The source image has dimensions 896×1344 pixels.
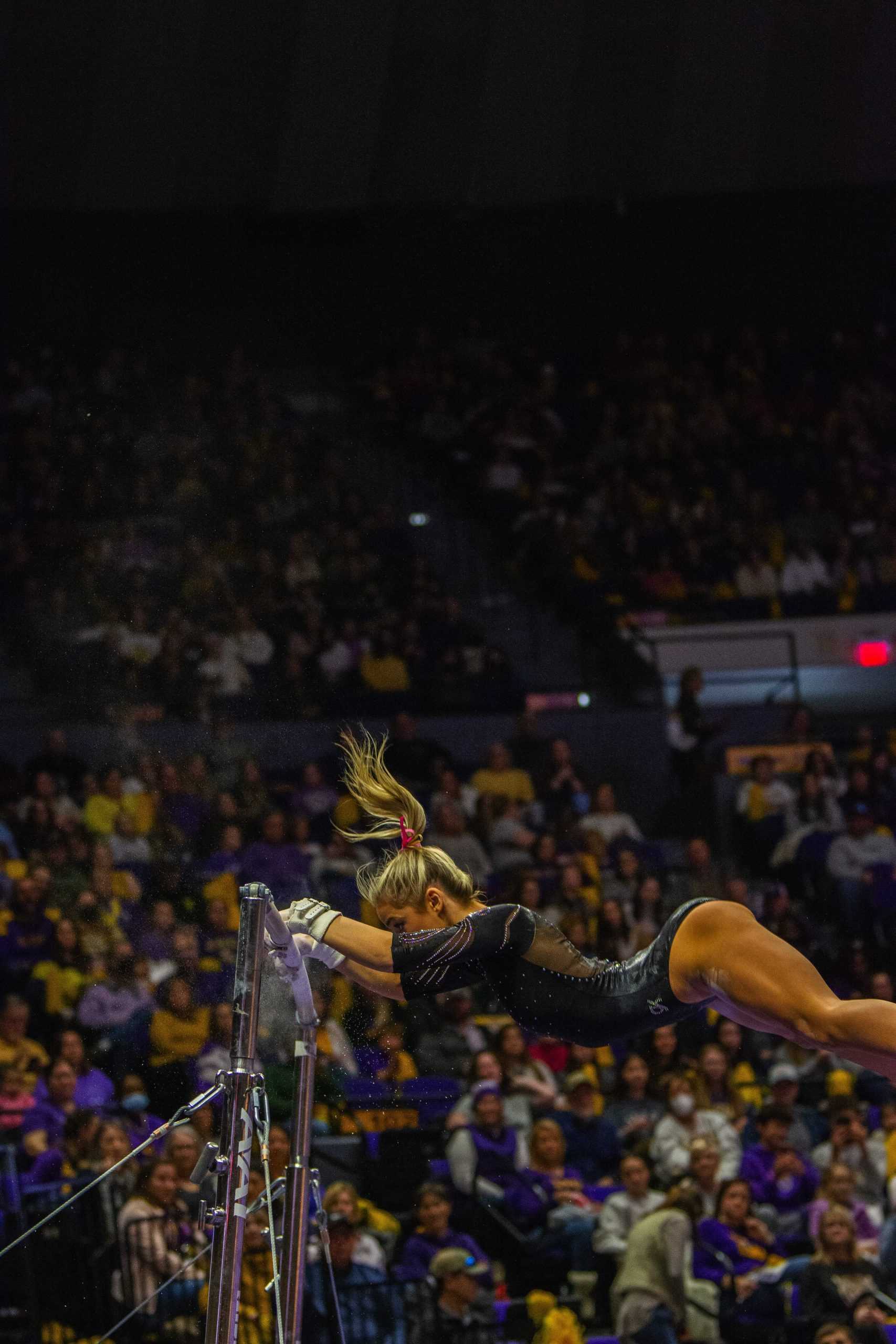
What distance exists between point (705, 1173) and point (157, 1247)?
2600 mm

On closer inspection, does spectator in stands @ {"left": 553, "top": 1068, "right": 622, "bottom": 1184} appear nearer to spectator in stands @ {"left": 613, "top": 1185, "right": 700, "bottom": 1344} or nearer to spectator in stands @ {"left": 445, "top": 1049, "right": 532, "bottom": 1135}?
spectator in stands @ {"left": 445, "top": 1049, "right": 532, "bottom": 1135}

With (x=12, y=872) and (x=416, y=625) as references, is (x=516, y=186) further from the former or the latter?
(x=12, y=872)

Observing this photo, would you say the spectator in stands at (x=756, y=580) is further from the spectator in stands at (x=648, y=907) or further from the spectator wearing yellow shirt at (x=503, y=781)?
the spectator in stands at (x=648, y=907)

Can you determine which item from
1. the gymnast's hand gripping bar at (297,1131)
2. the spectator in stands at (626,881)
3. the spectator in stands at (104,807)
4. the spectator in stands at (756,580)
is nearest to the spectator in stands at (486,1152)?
the spectator in stands at (626,881)

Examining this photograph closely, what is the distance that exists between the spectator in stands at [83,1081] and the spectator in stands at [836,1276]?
3.30 m

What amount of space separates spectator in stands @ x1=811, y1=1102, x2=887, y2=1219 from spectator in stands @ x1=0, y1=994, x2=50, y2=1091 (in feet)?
13.0

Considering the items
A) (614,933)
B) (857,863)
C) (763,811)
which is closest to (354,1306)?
(614,933)

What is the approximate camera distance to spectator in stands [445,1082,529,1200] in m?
7.26

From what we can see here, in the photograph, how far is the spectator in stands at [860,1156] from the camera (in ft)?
25.7

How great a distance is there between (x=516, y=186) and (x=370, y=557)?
5374mm

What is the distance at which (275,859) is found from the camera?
9211mm

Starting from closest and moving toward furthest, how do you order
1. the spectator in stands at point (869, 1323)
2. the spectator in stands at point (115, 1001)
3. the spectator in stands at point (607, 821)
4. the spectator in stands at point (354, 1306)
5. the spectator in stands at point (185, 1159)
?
the spectator in stands at point (354, 1306), the spectator in stands at point (869, 1323), the spectator in stands at point (185, 1159), the spectator in stands at point (115, 1001), the spectator in stands at point (607, 821)

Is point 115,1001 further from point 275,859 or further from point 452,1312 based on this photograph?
point 452,1312

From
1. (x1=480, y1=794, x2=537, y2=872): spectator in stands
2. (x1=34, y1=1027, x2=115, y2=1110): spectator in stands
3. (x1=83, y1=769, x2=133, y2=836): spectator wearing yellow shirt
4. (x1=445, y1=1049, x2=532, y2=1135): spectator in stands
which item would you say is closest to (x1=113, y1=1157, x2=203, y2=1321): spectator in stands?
(x1=34, y1=1027, x2=115, y2=1110): spectator in stands
